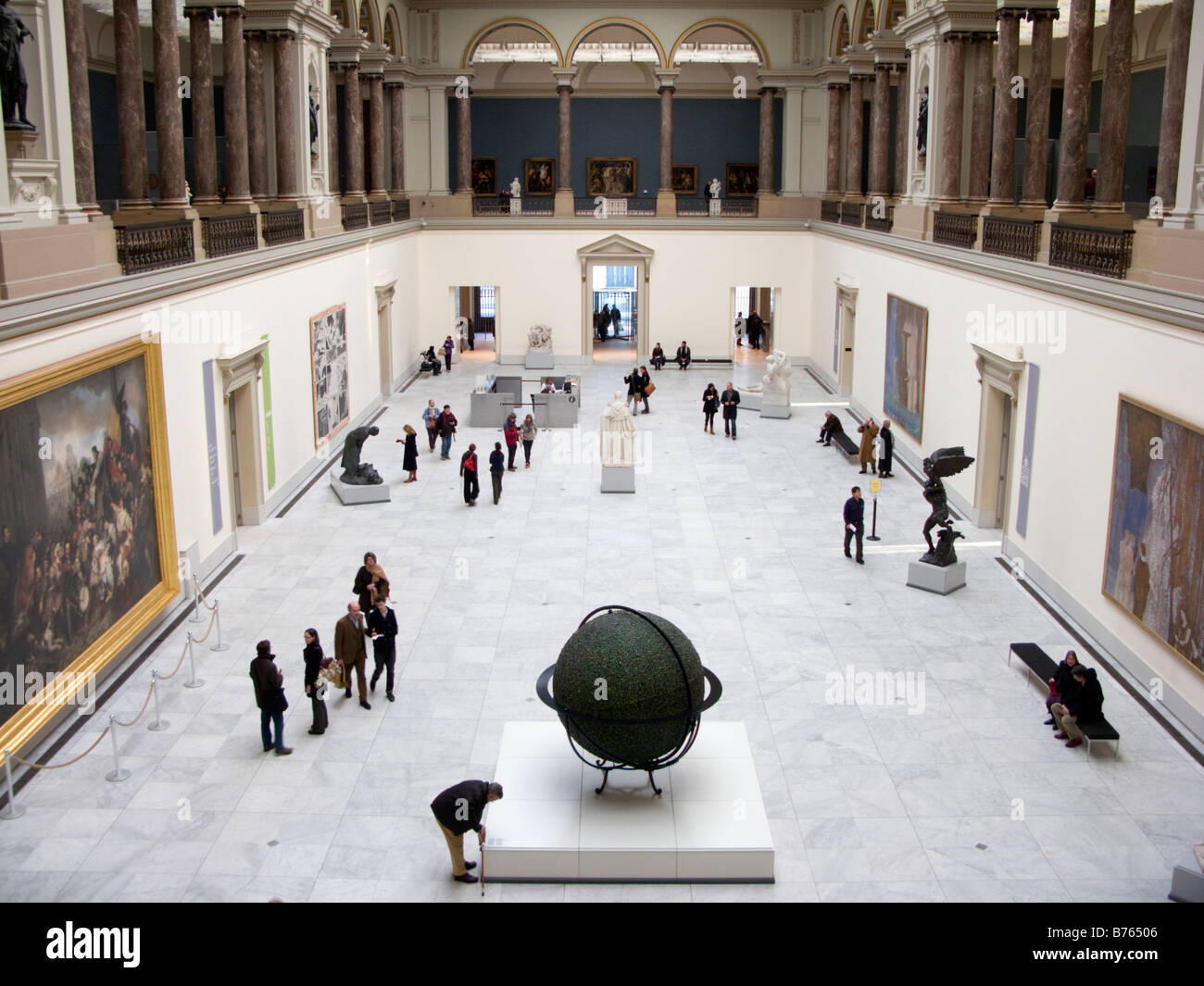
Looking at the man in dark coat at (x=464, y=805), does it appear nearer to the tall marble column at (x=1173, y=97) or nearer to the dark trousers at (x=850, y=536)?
the dark trousers at (x=850, y=536)

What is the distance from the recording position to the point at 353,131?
99.0 feet

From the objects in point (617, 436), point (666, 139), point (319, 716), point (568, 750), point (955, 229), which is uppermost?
point (666, 139)

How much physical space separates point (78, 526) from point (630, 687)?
6.73m

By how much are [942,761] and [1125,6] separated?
11.2 m

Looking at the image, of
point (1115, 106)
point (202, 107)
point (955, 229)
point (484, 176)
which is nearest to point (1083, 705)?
point (1115, 106)

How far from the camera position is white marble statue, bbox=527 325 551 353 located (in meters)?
37.7

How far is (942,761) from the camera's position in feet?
38.2

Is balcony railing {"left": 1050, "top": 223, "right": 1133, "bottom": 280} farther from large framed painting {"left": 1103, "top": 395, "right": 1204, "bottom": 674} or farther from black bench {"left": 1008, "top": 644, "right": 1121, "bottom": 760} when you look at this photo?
black bench {"left": 1008, "top": 644, "right": 1121, "bottom": 760}

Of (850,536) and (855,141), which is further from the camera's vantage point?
(855,141)

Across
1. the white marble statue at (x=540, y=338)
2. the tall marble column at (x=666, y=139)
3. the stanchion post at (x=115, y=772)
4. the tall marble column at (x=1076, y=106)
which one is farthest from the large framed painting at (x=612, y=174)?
the stanchion post at (x=115, y=772)

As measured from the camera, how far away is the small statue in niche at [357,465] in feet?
68.6

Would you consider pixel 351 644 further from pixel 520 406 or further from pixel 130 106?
pixel 520 406

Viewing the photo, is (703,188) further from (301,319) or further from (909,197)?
(301,319)
